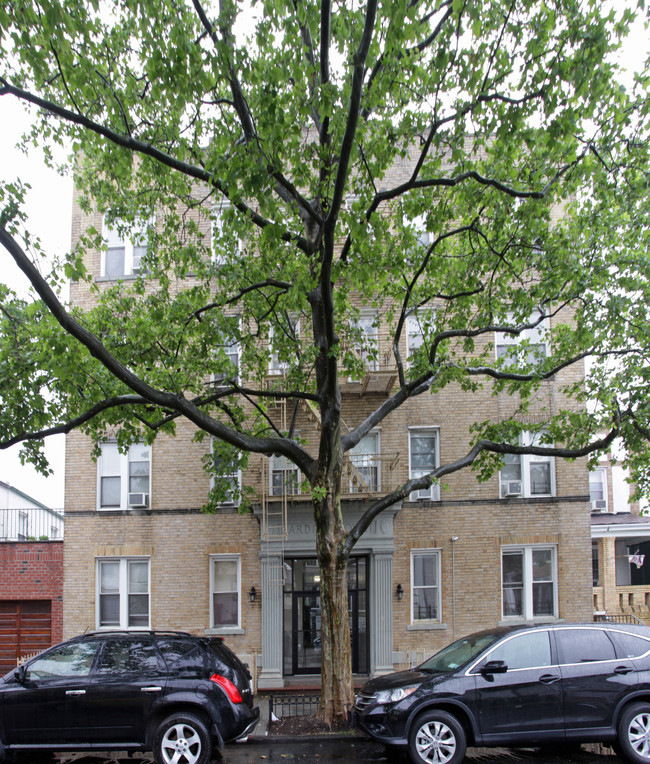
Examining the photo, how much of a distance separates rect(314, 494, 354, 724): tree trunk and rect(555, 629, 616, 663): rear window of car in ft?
10.7

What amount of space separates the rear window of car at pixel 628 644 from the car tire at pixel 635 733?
1.88 feet

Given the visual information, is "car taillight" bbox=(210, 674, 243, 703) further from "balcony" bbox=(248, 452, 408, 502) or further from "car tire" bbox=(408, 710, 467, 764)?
"balcony" bbox=(248, 452, 408, 502)

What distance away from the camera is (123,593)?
15.9m

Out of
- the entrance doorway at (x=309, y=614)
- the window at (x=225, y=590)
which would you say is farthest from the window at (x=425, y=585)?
the window at (x=225, y=590)

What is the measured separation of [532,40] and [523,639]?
710 cm

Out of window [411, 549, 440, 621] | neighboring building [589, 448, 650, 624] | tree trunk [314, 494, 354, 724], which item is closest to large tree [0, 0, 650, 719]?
tree trunk [314, 494, 354, 724]

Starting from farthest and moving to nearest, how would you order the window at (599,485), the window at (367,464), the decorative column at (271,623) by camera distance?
the window at (599,485) < the window at (367,464) < the decorative column at (271,623)

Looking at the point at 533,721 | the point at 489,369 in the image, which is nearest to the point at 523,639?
the point at 533,721

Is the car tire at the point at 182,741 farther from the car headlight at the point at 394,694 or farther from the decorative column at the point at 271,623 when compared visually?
the decorative column at the point at 271,623

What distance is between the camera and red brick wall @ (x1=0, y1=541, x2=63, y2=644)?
16.6 metres

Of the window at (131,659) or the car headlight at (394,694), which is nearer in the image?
the car headlight at (394,694)

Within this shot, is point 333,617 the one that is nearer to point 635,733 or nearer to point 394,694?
point 394,694

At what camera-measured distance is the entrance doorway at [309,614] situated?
15516mm

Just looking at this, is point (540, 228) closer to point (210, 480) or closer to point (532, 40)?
point (532, 40)
